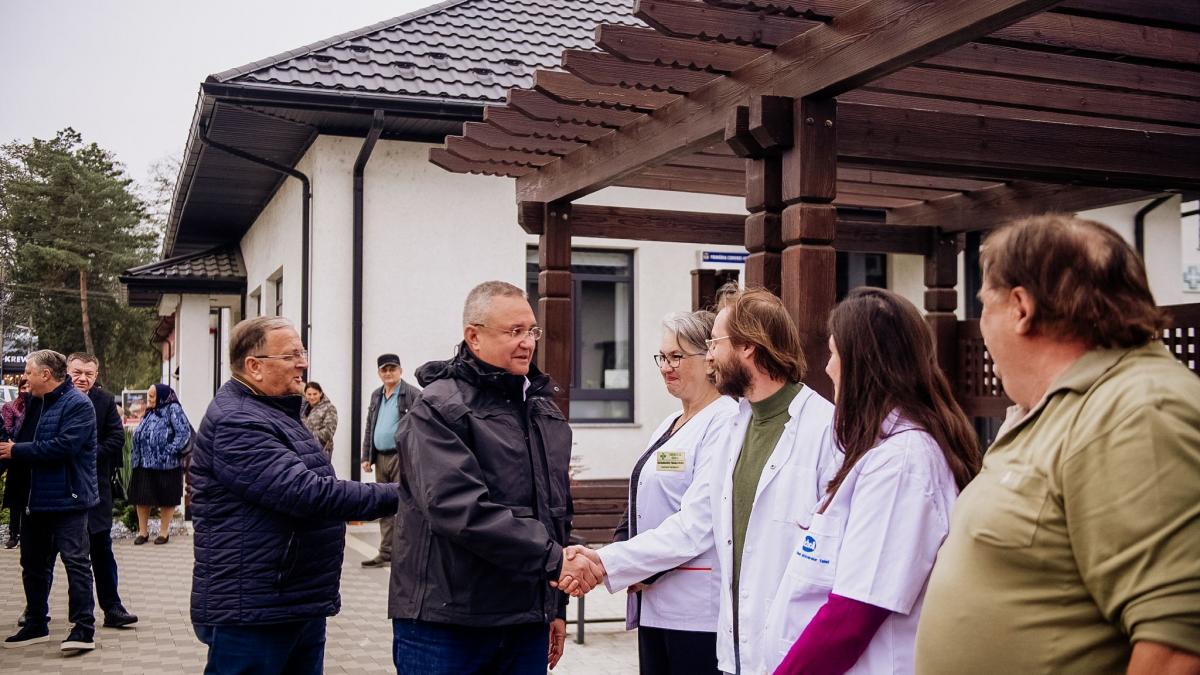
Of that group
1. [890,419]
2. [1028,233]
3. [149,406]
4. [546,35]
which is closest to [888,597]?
[890,419]

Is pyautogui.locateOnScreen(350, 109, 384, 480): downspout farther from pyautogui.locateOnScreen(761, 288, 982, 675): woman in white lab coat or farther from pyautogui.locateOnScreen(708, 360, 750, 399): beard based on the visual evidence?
pyautogui.locateOnScreen(761, 288, 982, 675): woman in white lab coat

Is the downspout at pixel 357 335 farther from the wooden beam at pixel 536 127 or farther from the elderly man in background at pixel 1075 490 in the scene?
the elderly man in background at pixel 1075 490

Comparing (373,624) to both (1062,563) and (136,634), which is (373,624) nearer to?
(136,634)

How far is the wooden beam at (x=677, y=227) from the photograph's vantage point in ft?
23.8

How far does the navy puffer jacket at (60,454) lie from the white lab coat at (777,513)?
5300 millimetres

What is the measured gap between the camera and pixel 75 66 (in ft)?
581

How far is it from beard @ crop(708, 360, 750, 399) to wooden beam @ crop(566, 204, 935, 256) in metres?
3.88

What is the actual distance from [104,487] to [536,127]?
4.08 m

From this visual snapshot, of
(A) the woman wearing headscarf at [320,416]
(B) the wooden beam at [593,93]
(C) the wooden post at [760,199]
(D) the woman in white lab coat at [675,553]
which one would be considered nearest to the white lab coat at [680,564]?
(D) the woman in white lab coat at [675,553]

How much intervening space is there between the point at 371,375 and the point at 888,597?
34.8 ft

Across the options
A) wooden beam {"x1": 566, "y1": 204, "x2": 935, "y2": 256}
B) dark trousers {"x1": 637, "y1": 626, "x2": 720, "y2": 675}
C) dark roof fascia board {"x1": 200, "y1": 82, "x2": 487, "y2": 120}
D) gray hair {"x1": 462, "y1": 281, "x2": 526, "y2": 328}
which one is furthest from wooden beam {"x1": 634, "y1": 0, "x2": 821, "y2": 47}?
dark roof fascia board {"x1": 200, "y1": 82, "x2": 487, "y2": 120}

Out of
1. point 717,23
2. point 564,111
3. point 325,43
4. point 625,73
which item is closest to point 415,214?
point 325,43

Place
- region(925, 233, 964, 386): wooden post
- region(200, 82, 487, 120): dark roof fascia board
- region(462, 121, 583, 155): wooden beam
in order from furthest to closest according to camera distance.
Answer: region(200, 82, 487, 120): dark roof fascia board
region(925, 233, 964, 386): wooden post
region(462, 121, 583, 155): wooden beam

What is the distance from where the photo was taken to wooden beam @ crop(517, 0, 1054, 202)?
3.80 m
